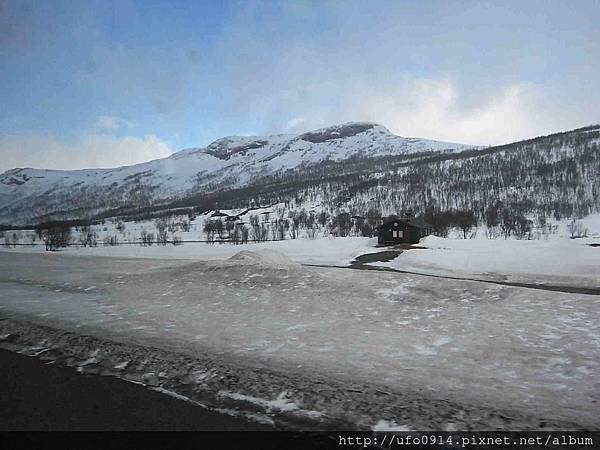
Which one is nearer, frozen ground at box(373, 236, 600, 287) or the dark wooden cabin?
frozen ground at box(373, 236, 600, 287)

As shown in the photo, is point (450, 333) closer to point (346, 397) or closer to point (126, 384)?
point (346, 397)

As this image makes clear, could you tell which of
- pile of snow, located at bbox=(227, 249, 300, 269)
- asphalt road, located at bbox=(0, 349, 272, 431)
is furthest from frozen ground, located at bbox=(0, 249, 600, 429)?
pile of snow, located at bbox=(227, 249, 300, 269)

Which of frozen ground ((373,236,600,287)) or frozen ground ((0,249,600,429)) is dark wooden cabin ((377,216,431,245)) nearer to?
frozen ground ((373,236,600,287))

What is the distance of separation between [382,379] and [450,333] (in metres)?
3.82

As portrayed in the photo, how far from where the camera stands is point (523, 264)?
28203mm

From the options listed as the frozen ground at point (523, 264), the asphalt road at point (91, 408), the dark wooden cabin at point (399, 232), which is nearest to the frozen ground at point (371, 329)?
the asphalt road at point (91, 408)

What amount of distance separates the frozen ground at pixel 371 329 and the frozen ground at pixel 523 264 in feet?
29.0

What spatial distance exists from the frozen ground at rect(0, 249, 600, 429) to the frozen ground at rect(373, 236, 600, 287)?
29.0 feet

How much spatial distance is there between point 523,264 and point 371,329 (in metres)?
23.0

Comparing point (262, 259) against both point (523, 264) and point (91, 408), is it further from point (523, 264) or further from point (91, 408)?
point (523, 264)

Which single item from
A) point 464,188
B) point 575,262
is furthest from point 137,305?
point 464,188

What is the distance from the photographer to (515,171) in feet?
575

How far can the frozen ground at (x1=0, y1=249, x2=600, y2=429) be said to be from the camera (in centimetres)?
595

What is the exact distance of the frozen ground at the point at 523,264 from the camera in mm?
21609
